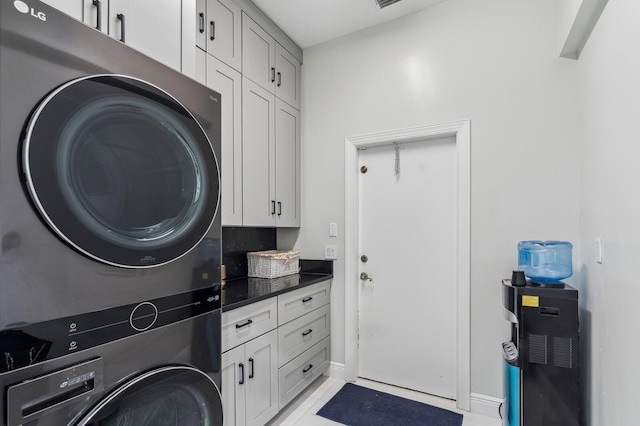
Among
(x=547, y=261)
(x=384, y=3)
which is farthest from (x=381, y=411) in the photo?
(x=384, y=3)

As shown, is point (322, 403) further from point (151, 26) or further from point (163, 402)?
point (151, 26)

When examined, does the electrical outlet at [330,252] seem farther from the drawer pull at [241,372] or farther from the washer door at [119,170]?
the washer door at [119,170]

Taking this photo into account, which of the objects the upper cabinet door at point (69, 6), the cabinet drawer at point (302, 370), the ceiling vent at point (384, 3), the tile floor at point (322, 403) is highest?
the ceiling vent at point (384, 3)

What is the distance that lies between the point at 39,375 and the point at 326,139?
2.45 meters

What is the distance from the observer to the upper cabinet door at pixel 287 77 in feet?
8.79

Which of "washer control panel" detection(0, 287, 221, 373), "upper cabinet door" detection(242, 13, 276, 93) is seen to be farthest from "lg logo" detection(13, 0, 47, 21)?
"upper cabinet door" detection(242, 13, 276, 93)

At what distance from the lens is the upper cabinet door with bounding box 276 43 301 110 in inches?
105

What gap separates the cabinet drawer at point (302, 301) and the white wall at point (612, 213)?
1688mm

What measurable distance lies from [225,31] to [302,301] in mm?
1938

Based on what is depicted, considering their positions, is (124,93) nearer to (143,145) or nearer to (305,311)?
(143,145)

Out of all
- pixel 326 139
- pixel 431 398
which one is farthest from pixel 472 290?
pixel 326 139

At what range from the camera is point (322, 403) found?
235 cm

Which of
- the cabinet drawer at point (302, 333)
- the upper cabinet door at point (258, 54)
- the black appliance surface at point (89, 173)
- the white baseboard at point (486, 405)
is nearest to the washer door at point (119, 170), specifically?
the black appliance surface at point (89, 173)

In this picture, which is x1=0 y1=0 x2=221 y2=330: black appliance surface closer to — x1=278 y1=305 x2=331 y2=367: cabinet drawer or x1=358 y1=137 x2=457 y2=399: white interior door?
x1=278 y1=305 x2=331 y2=367: cabinet drawer
